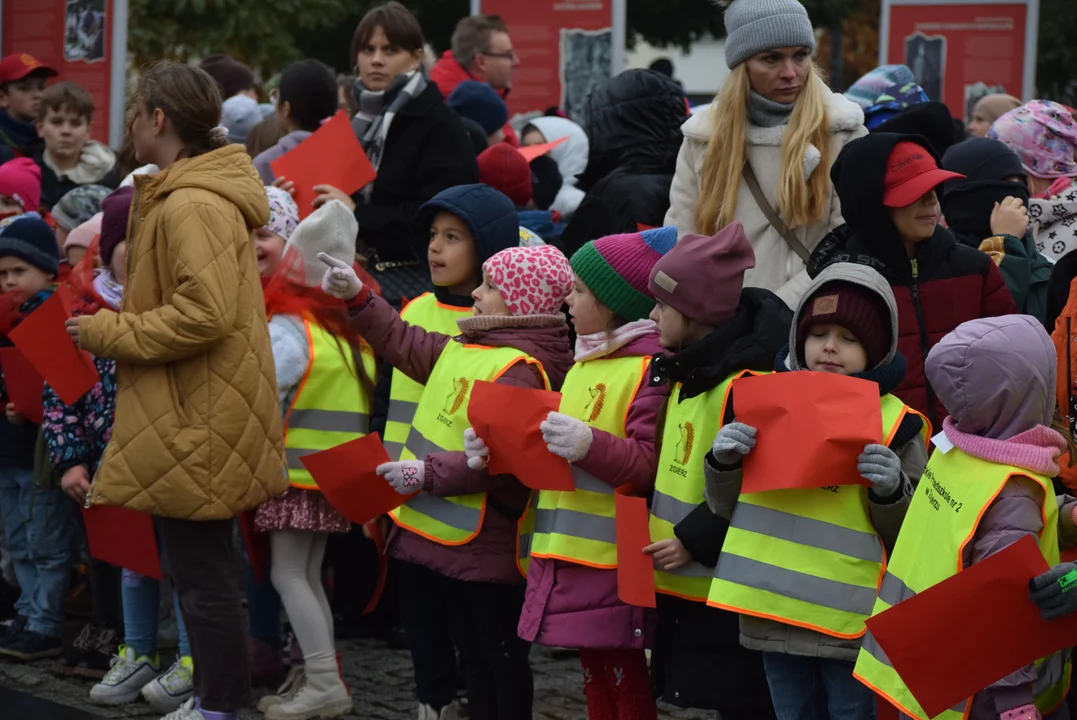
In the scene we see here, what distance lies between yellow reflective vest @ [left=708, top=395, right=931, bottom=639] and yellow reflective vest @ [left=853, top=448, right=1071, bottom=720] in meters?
0.20

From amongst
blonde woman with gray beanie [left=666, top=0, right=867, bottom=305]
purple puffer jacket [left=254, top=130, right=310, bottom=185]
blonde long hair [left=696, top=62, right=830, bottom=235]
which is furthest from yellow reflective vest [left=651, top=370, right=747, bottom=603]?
purple puffer jacket [left=254, top=130, right=310, bottom=185]

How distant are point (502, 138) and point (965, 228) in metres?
3.57

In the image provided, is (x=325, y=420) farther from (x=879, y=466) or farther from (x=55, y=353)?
(x=879, y=466)

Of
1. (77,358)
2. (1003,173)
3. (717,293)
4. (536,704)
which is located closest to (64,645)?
(77,358)

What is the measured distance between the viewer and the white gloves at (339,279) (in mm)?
5434

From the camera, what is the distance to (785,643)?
4.27m

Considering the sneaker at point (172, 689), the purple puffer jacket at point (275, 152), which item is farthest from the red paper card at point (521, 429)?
the purple puffer jacket at point (275, 152)

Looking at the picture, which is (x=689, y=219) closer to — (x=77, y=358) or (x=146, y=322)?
(x=146, y=322)

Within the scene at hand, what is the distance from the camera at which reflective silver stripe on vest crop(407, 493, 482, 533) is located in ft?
17.6

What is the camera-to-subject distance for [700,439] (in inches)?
181

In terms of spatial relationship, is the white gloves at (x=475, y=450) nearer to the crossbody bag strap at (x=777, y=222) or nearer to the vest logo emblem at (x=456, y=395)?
the vest logo emblem at (x=456, y=395)

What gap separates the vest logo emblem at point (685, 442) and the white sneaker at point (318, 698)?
2.05m

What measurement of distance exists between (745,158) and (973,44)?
773 centimetres

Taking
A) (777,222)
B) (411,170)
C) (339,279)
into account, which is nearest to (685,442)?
(777,222)
